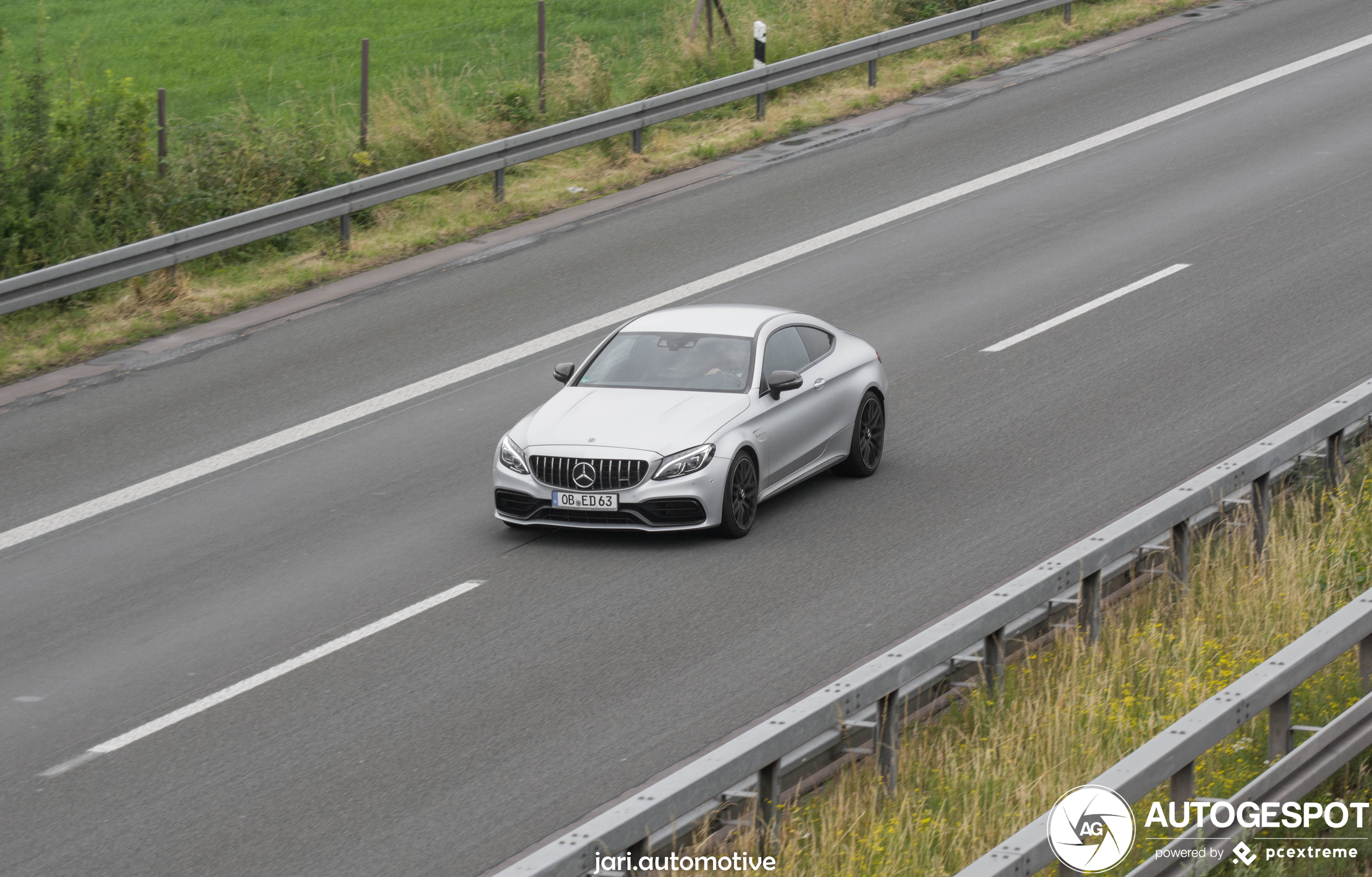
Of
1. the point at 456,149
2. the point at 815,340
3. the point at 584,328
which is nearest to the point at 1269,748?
the point at 815,340

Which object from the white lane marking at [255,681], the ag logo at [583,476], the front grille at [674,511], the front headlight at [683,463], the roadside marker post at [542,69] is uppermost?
the roadside marker post at [542,69]

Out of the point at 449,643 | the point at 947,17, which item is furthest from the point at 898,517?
the point at 947,17

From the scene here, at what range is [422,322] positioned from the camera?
686 inches

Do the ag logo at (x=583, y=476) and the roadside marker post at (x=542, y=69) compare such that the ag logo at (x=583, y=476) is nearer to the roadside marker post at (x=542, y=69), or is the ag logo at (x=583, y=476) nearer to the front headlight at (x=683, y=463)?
the front headlight at (x=683, y=463)

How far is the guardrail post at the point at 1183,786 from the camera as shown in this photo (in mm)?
6160

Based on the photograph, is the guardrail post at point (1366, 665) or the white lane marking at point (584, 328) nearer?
the guardrail post at point (1366, 665)

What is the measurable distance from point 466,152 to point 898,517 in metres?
10.0

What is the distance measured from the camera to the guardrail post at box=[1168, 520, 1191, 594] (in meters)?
A: 9.66

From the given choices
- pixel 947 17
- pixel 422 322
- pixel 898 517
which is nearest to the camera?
pixel 898 517

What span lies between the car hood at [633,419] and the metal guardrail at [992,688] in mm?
3513

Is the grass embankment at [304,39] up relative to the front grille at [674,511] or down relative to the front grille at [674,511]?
up

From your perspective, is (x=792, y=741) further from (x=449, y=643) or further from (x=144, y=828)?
(x=449, y=643)

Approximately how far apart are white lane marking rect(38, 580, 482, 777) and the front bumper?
2.99 feet

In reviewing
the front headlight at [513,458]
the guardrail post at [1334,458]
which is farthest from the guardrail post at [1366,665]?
the front headlight at [513,458]
